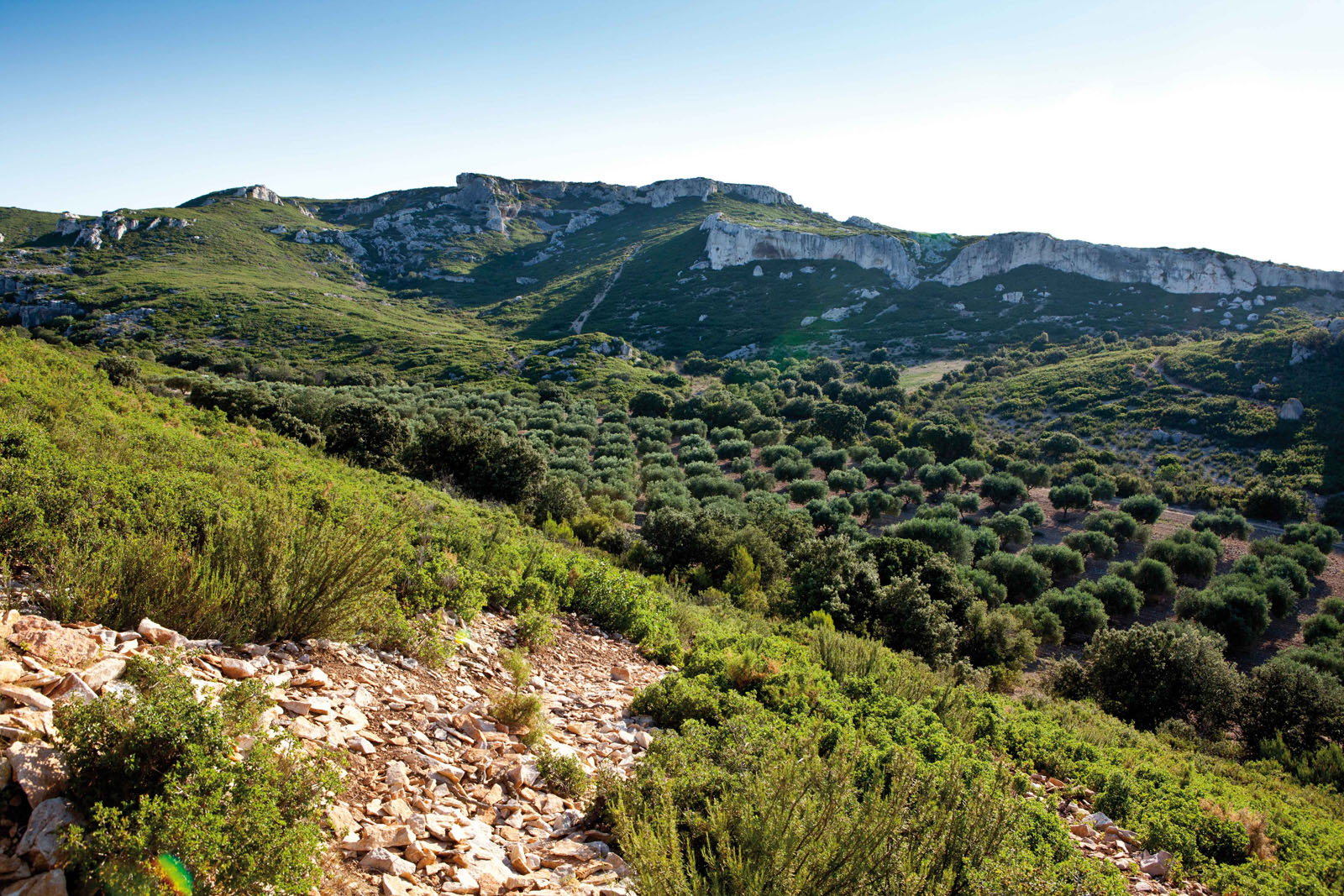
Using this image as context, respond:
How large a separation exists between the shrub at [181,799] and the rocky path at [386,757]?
14cm

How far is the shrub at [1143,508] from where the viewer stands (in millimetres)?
35344

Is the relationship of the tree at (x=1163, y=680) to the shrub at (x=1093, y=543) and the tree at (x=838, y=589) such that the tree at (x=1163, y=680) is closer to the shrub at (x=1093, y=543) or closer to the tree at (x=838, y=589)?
the tree at (x=838, y=589)

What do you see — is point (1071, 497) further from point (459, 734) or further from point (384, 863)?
point (384, 863)

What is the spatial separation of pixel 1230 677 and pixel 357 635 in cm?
2036

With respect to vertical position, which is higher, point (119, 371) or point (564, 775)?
point (119, 371)

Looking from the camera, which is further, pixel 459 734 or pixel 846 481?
pixel 846 481

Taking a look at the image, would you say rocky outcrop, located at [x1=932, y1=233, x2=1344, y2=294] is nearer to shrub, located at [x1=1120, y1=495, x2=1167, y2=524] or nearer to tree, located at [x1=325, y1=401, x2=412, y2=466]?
shrub, located at [x1=1120, y1=495, x2=1167, y2=524]

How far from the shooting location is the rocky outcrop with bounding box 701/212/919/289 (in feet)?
329

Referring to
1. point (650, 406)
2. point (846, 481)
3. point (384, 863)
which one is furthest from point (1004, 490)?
point (384, 863)

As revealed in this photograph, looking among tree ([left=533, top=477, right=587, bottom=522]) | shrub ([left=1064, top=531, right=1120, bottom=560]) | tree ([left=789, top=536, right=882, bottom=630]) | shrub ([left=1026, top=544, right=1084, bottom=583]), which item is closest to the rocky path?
tree ([left=789, top=536, right=882, bottom=630])

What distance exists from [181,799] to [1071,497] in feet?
143

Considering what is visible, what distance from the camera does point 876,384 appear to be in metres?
63.5

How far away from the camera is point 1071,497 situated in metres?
36.9

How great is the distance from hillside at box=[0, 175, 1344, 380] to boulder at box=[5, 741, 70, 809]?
194 ft
